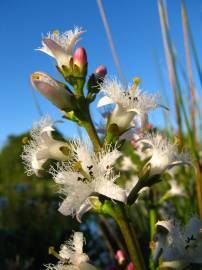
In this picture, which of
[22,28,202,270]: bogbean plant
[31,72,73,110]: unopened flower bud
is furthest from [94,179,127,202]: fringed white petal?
[31,72,73,110]: unopened flower bud

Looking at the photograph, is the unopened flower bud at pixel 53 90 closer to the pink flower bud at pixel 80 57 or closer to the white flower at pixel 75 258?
the pink flower bud at pixel 80 57

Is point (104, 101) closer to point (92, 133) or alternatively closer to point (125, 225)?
point (92, 133)

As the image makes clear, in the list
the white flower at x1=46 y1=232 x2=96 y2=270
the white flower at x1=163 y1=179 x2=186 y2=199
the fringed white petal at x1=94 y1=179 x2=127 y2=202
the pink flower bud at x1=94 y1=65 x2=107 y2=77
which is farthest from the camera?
the white flower at x1=163 y1=179 x2=186 y2=199

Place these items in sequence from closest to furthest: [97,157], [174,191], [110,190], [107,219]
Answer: [110,190] → [97,157] → [174,191] → [107,219]

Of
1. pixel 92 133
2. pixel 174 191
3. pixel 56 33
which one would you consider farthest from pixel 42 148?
pixel 174 191

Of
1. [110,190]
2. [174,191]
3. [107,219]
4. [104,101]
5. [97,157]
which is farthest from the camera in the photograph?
[107,219]

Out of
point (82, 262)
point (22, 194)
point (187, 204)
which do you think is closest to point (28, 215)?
point (22, 194)

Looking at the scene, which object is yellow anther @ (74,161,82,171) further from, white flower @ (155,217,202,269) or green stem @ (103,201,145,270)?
white flower @ (155,217,202,269)
